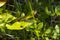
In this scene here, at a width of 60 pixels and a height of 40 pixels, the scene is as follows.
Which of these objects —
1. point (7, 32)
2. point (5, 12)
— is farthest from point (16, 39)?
point (5, 12)

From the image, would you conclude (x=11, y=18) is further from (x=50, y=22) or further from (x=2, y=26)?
(x=50, y=22)

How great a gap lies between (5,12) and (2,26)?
0.09 meters

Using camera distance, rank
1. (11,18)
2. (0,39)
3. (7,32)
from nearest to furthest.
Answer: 1. (11,18)
2. (7,32)
3. (0,39)

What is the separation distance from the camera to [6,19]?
731 mm

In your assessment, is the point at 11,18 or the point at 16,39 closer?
the point at 11,18

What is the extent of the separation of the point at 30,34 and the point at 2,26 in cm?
24

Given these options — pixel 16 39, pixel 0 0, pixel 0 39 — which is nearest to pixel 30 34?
pixel 16 39

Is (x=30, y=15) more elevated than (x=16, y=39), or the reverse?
(x=30, y=15)

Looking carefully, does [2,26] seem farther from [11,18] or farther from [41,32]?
[41,32]

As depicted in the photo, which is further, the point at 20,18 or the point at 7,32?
the point at 7,32

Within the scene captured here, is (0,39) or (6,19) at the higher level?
(6,19)

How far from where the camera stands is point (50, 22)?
1073 mm

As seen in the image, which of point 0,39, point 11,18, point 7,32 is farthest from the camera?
point 0,39

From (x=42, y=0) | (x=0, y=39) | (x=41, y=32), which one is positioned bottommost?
(x=0, y=39)
